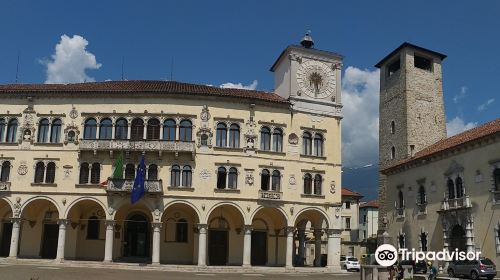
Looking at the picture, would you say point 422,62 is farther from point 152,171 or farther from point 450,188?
point 152,171

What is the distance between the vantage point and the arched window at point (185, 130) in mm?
39631

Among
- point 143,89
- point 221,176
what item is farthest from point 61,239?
point 143,89

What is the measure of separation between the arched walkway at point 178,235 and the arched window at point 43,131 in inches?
415

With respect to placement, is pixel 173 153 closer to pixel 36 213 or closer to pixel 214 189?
pixel 214 189

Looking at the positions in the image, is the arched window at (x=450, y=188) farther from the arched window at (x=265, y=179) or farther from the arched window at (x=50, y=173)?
the arched window at (x=50, y=173)

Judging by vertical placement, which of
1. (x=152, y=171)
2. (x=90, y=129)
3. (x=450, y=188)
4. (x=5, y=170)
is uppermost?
(x=90, y=129)

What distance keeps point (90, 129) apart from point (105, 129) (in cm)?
115

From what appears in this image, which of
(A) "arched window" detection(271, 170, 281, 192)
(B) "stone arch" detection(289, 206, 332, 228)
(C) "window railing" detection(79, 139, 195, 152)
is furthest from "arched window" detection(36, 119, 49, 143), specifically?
(B) "stone arch" detection(289, 206, 332, 228)

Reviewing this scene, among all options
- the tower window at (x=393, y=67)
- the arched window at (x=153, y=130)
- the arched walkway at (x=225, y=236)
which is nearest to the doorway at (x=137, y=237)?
the arched walkway at (x=225, y=236)

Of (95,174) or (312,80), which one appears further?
(312,80)

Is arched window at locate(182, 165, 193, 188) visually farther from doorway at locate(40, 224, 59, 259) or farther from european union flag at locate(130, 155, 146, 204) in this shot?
doorway at locate(40, 224, 59, 259)

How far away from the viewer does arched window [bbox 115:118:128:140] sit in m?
39.6

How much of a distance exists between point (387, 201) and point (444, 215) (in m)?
10.4

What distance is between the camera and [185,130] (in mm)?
39781
